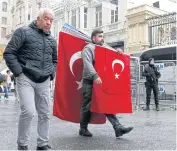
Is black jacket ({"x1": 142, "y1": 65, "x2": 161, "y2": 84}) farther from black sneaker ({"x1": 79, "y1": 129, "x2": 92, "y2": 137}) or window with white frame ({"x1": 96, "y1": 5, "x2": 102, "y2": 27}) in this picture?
window with white frame ({"x1": 96, "y1": 5, "x2": 102, "y2": 27})

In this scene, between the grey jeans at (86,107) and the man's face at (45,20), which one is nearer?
the man's face at (45,20)

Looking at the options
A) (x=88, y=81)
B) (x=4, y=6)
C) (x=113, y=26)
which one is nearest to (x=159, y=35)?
(x=113, y=26)

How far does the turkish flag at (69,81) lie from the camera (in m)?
5.74

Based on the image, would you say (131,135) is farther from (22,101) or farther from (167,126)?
(22,101)

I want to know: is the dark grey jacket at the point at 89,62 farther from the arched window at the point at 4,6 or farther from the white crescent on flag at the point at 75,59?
the arched window at the point at 4,6

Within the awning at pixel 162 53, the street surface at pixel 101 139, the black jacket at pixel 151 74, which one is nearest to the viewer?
the street surface at pixel 101 139

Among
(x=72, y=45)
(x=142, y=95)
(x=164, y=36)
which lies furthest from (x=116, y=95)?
(x=164, y=36)

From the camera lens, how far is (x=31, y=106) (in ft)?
13.5

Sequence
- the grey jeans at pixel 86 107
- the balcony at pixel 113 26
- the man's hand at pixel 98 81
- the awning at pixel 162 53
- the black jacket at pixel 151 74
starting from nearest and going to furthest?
1. the man's hand at pixel 98 81
2. the grey jeans at pixel 86 107
3. the black jacket at pixel 151 74
4. the awning at pixel 162 53
5. the balcony at pixel 113 26

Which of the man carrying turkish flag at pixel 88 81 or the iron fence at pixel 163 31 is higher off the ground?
the iron fence at pixel 163 31

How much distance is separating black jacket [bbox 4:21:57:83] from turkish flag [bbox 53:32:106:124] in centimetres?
142

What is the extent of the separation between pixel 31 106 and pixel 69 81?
180cm

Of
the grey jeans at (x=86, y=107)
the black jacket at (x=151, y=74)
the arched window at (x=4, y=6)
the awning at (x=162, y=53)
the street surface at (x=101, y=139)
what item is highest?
the arched window at (x=4, y=6)

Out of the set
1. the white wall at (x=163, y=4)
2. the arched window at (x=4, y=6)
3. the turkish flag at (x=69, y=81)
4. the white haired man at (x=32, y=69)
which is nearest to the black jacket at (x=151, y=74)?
the turkish flag at (x=69, y=81)
